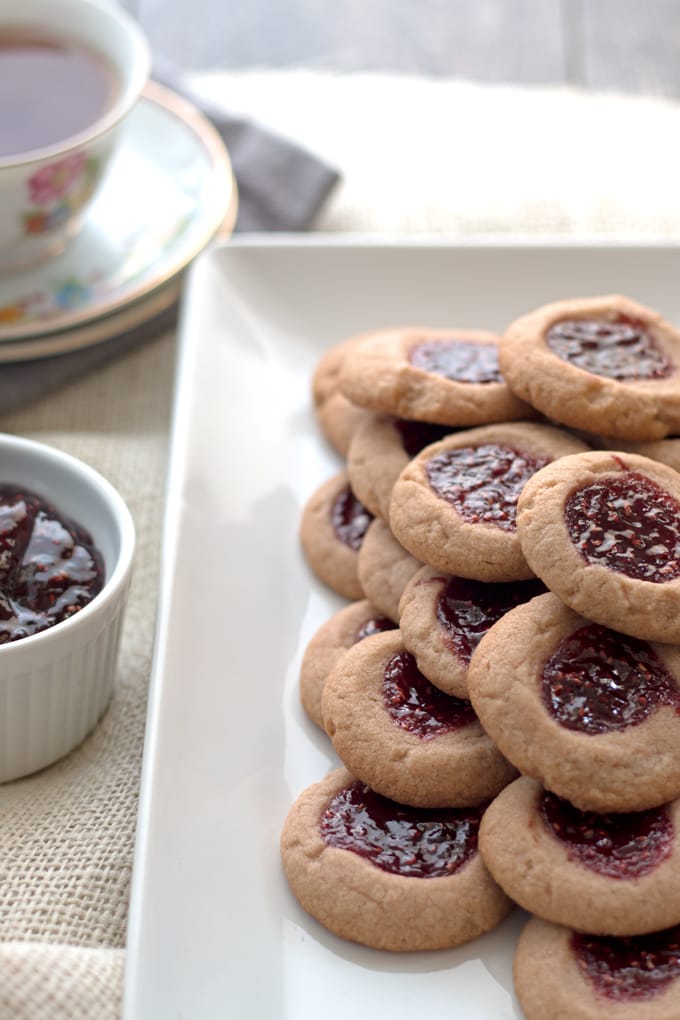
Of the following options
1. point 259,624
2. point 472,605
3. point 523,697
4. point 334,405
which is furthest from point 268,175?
point 523,697

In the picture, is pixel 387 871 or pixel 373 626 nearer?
pixel 387 871

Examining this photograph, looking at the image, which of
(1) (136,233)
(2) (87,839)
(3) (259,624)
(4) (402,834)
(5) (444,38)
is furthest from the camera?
(5) (444,38)

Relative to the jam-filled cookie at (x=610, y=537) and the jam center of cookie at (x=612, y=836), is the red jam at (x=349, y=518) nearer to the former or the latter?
the jam-filled cookie at (x=610, y=537)

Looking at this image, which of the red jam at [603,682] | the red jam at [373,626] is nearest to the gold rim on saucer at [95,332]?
the red jam at [373,626]

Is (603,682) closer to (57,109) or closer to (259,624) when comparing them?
(259,624)

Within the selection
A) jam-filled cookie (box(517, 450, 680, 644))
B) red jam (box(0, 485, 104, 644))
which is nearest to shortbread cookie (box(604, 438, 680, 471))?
jam-filled cookie (box(517, 450, 680, 644))
